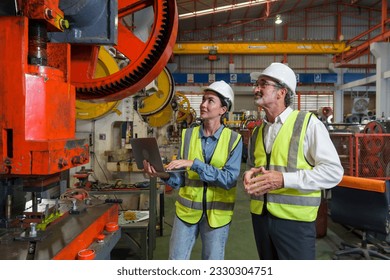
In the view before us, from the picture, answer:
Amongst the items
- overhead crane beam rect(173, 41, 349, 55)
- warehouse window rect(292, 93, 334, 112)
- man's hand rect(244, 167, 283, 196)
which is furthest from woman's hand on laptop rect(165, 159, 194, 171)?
warehouse window rect(292, 93, 334, 112)

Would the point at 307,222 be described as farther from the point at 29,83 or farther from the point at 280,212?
the point at 29,83

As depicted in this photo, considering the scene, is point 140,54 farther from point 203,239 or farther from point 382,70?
point 382,70

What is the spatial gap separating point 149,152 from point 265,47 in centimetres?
1016

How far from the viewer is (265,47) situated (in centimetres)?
1116

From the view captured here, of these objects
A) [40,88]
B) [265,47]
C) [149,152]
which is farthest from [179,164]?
[265,47]

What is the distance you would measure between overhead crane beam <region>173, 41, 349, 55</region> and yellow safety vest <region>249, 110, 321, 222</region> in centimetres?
994

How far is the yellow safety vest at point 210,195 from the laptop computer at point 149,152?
0.40 ft

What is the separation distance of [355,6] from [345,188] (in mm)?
16330

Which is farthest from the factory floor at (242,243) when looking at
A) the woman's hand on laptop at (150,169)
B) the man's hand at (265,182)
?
the man's hand at (265,182)

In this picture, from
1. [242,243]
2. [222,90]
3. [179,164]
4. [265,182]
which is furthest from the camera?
[242,243]

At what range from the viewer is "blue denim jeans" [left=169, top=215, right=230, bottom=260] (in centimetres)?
183

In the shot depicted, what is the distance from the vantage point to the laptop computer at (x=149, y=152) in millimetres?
1770

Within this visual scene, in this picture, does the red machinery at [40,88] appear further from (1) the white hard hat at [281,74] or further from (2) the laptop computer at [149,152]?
(1) the white hard hat at [281,74]

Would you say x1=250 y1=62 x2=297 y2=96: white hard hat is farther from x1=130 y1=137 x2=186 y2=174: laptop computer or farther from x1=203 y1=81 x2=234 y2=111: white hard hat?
x1=130 y1=137 x2=186 y2=174: laptop computer
